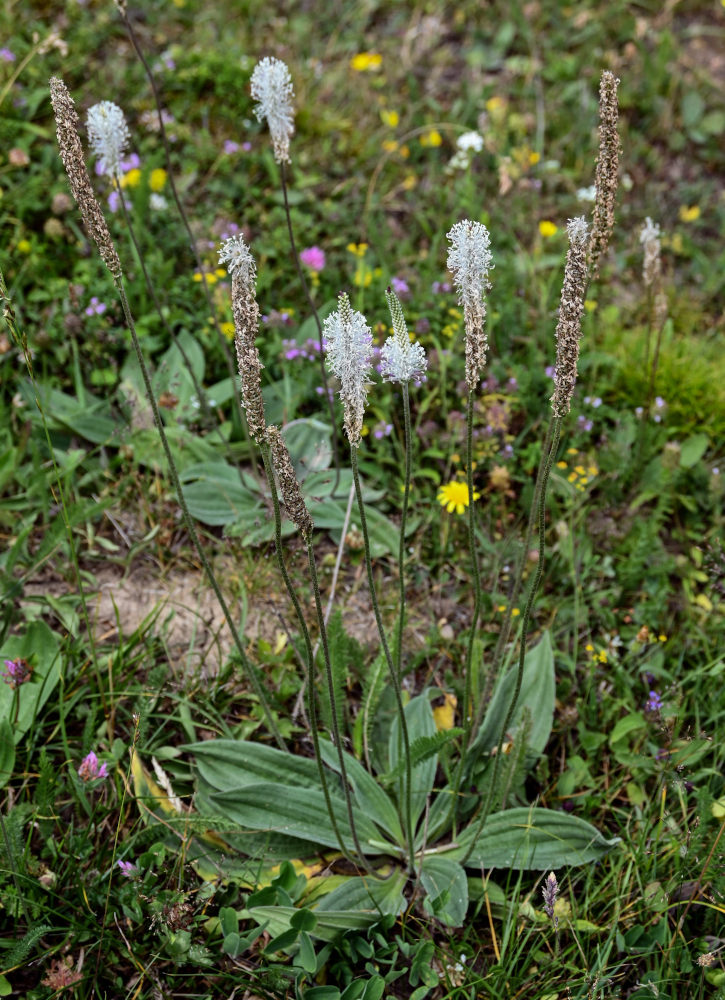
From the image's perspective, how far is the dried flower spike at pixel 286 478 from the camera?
5.40 feet

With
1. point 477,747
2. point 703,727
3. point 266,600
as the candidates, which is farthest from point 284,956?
point 703,727

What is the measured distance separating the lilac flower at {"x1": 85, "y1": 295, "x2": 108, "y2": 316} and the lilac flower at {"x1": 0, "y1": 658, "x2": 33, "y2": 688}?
1.63 meters

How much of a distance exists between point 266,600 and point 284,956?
46.7 inches

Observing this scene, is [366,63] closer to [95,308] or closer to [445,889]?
[95,308]

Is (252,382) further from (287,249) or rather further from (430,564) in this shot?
(287,249)

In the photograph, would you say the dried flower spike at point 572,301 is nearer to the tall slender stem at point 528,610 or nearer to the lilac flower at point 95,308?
the tall slender stem at point 528,610

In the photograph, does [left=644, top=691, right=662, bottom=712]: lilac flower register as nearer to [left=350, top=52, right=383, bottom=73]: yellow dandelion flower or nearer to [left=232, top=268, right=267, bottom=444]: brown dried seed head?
[left=232, top=268, right=267, bottom=444]: brown dried seed head

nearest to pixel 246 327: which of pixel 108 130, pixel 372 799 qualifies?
pixel 108 130

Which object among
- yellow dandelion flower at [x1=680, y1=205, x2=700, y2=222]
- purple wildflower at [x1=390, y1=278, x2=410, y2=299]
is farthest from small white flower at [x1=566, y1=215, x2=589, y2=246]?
yellow dandelion flower at [x1=680, y1=205, x2=700, y2=222]

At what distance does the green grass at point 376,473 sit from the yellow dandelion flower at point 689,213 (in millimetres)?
22

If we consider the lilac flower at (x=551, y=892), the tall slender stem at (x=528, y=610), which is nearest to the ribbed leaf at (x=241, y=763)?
the tall slender stem at (x=528, y=610)

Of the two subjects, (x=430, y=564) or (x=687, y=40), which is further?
(x=687, y=40)

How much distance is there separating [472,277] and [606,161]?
1.47 ft

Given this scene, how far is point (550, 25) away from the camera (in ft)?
18.5
